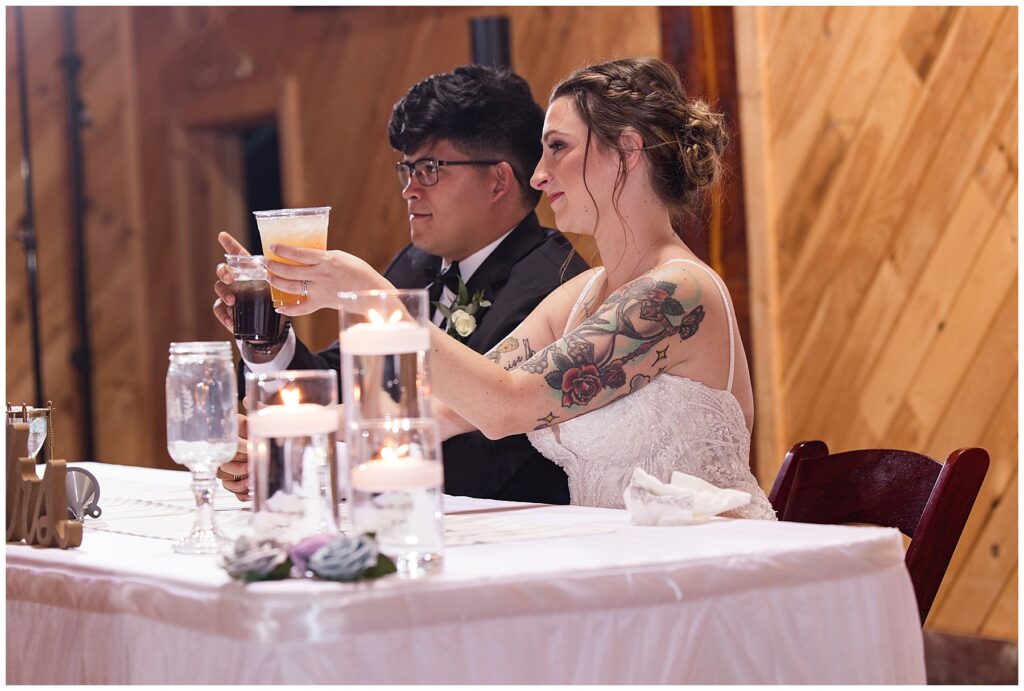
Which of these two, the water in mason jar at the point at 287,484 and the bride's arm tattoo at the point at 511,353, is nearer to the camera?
the water in mason jar at the point at 287,484

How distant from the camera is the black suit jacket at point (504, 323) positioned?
8.47 ft

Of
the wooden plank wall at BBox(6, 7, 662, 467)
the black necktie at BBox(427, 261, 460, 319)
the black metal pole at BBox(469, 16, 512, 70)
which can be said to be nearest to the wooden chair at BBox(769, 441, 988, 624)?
the black necktie at BBox(427, 261, 460, 319)

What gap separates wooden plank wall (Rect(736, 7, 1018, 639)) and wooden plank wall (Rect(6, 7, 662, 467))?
2050 millimetres

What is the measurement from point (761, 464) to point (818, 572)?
269 cm

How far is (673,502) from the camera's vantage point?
1659 mm

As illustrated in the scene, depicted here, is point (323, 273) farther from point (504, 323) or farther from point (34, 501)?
point (504, 323)

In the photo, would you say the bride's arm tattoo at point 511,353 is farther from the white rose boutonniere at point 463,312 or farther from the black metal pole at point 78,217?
the black metal pole at point 78,217

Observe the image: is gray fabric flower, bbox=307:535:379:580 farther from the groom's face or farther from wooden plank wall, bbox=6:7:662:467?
wooden plank wall, bbox=6:7:662:467

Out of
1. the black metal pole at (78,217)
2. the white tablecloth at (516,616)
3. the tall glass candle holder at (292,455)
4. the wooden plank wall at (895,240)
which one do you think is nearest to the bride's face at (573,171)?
the white tablecloth at (516,616)

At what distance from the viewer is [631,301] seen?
80.7 inches

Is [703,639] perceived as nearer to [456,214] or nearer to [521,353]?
[521,353]

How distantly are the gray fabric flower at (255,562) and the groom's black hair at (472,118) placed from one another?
1776 mm

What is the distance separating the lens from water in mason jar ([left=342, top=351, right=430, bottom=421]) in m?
→ 1.41

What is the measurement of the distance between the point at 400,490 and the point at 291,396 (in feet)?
0.58
